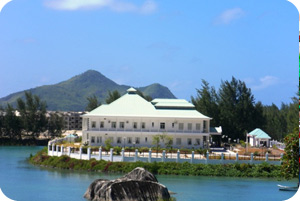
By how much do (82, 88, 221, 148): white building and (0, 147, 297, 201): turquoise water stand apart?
723 cm

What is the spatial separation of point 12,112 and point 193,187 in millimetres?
37167

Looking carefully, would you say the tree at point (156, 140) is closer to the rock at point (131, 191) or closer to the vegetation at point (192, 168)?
the vegetation at point (192, 168)

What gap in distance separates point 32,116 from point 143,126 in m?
21.8

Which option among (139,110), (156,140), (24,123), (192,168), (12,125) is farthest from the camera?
(12,125)

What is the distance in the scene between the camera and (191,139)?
42500mm

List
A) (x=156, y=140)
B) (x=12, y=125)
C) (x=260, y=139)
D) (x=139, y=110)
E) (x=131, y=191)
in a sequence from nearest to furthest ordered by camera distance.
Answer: (x=131, y=191) < (x=156, y=140) < (x=139, y=110) < (x=260, y=139) < (x=12, y=125)

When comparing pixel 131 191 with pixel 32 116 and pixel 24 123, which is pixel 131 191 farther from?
pixel 32 116

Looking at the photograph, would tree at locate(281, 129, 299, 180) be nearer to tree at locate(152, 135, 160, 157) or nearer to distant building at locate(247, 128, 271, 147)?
tree at locate(152, 135, 160, 157)

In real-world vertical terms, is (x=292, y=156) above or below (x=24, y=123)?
below

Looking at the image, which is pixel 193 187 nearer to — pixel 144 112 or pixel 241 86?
pixel 144 112

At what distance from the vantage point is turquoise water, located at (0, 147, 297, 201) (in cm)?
2600

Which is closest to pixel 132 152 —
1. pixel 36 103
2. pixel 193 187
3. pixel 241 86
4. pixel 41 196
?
pixel 193 187

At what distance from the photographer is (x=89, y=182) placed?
29.8 meters

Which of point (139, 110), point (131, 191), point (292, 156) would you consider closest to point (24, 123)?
point (139, 110)
